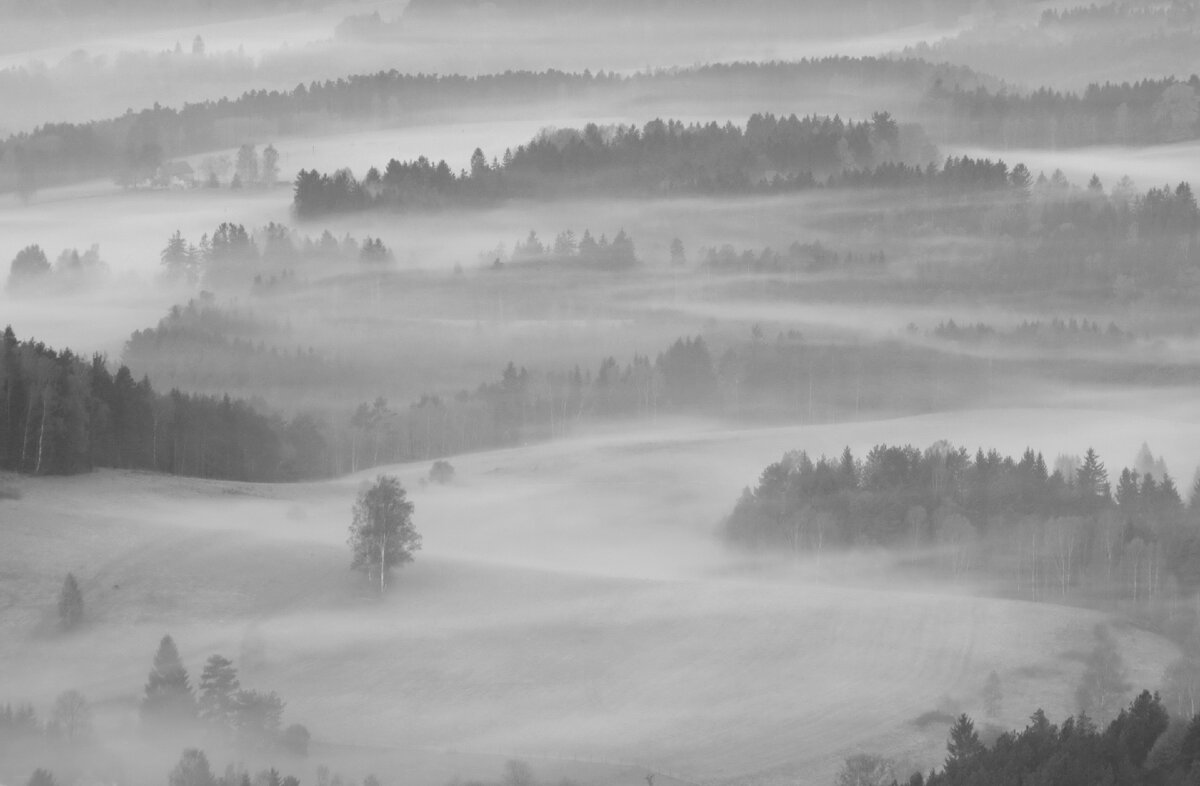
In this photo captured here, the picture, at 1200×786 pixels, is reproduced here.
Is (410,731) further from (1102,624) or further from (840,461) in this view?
(840,461)

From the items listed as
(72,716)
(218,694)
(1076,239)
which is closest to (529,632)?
(218,694)

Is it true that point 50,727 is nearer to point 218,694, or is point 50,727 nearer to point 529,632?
point 218,694

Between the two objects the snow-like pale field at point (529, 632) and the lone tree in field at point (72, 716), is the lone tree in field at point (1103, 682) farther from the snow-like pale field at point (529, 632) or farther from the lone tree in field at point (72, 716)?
the lone tree in field at point (72, 716)

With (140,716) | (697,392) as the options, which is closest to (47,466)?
(140,716)

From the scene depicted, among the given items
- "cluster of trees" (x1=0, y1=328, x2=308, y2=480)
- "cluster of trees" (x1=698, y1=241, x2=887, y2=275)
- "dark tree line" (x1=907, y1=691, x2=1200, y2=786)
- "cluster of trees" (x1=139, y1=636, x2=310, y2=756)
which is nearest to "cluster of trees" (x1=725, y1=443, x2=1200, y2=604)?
"cluster of trees" (x1=0, y1=328, x2=308, y2=480)

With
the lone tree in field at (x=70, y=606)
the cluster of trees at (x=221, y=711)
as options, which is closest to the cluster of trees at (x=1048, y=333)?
the lone tree in field at (x=70, y=606)
